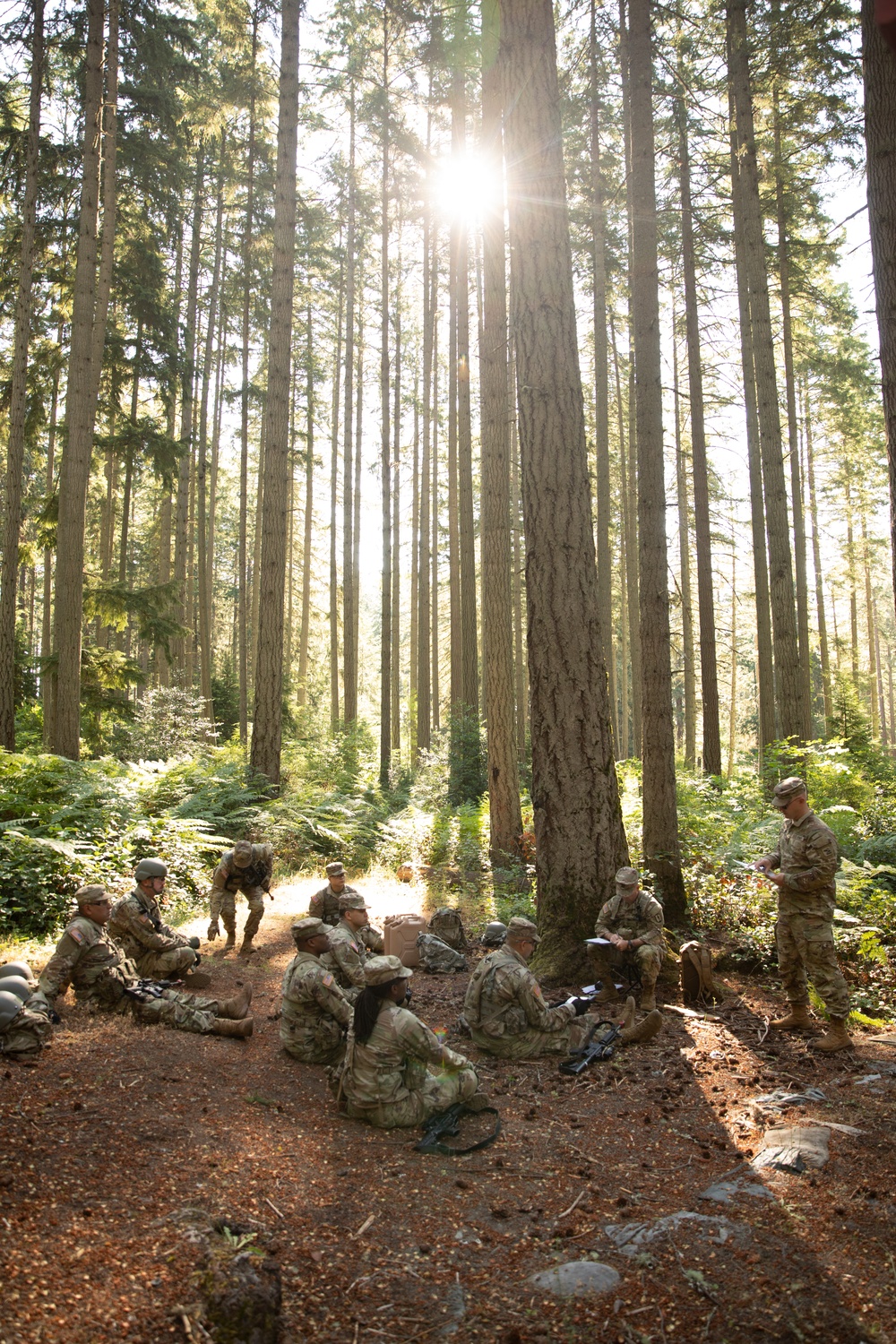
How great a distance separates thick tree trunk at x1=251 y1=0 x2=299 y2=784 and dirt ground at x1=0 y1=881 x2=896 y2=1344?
23.9 feet

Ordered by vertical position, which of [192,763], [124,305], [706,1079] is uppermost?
[124,305]

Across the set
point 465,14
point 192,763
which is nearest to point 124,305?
point 465,14

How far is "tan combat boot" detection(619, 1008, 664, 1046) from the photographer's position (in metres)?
5.99

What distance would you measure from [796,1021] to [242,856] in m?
5.60

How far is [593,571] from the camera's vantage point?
7.36 metres

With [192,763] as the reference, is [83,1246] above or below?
below

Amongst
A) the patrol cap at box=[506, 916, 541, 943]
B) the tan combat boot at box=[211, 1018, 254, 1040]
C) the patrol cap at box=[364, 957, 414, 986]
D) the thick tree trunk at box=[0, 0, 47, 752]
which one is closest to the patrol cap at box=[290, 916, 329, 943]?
the tan combat boot at box=[211, 1018, 254, 1040]

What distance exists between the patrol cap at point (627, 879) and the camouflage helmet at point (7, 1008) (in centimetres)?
463

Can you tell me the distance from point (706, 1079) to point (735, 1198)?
157 cm

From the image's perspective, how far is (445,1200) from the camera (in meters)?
3.95

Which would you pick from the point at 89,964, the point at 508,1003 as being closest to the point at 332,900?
the point at 89,964

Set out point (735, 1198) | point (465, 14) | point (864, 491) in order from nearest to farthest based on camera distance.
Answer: point (735, 1198) → point (465, 14) → point (864, 491)

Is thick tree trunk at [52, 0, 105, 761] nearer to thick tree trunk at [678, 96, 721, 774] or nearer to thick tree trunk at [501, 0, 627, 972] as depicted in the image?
thick tree trunk at [501, 0, 627, 972]

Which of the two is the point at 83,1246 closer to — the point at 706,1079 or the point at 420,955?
the point at 706,1079
